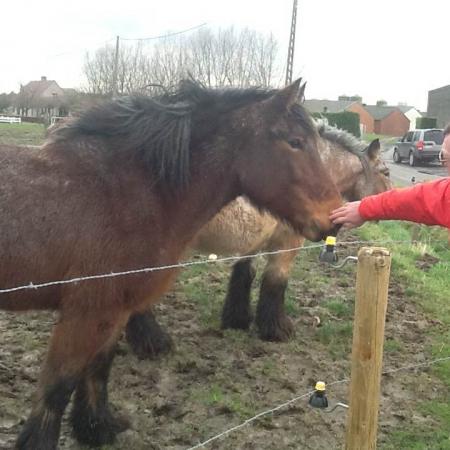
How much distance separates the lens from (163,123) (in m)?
3.20

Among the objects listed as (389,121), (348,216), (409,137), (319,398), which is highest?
(389,121)

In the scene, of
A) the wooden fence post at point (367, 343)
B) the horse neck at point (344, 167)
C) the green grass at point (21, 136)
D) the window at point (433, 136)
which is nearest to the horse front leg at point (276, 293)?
the horse neck at point (344, 167)

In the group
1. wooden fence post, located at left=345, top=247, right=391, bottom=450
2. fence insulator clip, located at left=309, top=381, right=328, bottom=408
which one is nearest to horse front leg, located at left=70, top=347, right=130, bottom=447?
fence insulator clip, located at left=309, top=381, right=328, bottom=408

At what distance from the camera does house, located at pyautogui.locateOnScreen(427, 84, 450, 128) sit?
154 feet

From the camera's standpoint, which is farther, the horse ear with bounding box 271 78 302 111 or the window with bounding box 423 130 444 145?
the window with bounding box 423 130 444 145

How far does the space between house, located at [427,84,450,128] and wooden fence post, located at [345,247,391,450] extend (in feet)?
153

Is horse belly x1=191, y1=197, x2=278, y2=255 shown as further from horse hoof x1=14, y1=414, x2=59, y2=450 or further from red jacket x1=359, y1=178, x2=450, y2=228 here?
horse hoof x1=14, y1=414, x2=59, y2=450

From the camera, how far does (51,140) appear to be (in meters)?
3.17

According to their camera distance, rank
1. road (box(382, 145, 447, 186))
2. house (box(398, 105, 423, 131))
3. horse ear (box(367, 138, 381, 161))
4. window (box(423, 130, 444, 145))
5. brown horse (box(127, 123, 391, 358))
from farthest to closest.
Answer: house (box(398, 105, 423, 131)) < window (box(423, 130, 444, 145)) < road (box(382, 145, 447, 186)) < horse ear (box(367, 138, 381, 161)) < brown horse (box(127, 123, 391, 358))

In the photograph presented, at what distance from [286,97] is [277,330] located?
277cm

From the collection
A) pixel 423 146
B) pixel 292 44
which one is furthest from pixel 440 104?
pixel 292 44

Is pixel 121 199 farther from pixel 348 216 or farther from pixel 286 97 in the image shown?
pixel 348 216

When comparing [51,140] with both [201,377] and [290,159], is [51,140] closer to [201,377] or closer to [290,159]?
[290,159]

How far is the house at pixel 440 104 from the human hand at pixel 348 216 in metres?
46.0
